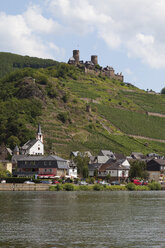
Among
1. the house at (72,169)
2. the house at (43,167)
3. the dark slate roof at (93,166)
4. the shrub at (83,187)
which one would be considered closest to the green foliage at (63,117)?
the dark slate roof at (93,166)

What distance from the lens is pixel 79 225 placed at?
42.6m

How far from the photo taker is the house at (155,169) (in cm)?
13888

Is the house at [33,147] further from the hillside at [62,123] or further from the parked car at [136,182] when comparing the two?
the parked car at [136,182]

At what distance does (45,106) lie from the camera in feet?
585

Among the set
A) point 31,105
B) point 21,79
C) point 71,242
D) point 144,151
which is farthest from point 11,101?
point 71,242

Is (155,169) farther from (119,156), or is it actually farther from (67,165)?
(67,165)

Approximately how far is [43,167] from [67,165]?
21.4 ft

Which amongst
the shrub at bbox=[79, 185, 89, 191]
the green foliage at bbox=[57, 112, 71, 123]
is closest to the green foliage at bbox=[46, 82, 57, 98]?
the green foliage at bbox=[57, 112, 71, 123]

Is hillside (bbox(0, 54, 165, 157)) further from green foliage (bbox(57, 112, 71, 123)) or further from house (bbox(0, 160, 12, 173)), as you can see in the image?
house (bbox(0, 160, 12, 173))

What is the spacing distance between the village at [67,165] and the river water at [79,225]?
49.2m

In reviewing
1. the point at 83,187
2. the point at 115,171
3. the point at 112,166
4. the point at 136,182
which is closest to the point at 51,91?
the point at 112,166

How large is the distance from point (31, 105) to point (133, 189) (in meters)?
75.7

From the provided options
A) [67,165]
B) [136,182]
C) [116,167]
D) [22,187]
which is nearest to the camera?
[22,187]

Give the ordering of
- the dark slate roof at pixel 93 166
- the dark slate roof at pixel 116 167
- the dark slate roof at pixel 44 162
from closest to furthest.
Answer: the dark slate roof at pixel 44 162
the dark slate roof at pixel 116 167
the dark slate roof at pixel 93 166
